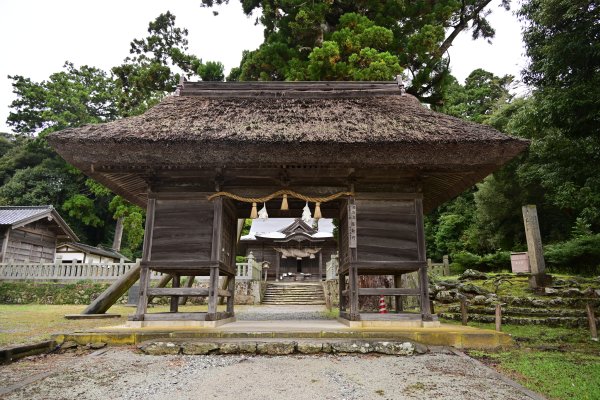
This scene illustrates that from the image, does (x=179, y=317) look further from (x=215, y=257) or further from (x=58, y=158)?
(x=58, y=158)

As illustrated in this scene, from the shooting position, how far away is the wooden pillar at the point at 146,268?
7793mm

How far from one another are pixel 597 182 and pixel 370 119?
18.0 ft

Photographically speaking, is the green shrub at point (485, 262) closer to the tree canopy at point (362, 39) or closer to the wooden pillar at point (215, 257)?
the tree canopy at point (362, 39)

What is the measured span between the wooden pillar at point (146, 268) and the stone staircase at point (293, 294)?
13.3 m

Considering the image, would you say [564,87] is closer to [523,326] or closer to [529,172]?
[523,326]

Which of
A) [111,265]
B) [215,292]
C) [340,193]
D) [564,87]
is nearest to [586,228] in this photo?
[564,87]

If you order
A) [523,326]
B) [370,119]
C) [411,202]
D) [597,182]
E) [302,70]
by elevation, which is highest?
[302,70]

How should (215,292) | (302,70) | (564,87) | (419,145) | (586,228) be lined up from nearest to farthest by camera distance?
(419,145) → (215,292) → (564,87) → (302,70) → (586,228)

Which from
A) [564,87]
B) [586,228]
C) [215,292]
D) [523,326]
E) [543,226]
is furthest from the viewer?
[543,226]

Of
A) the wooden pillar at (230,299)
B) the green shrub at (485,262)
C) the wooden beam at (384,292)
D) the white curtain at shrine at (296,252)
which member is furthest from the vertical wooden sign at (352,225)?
the white curtain at shrine at (296,252)

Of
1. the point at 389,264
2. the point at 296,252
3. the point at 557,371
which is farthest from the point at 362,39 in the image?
the point at 296,252

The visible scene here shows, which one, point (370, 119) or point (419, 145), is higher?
point (370, 119)

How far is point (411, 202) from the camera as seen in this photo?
8.38 m

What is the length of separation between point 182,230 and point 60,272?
16.7 meters
